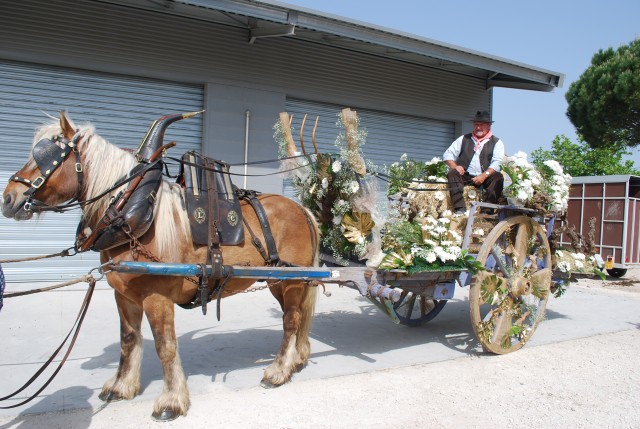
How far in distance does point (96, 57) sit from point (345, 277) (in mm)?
6273

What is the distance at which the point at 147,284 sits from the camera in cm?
376

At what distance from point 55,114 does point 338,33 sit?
4.95 meters

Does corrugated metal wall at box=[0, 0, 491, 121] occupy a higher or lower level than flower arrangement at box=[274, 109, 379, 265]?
higher

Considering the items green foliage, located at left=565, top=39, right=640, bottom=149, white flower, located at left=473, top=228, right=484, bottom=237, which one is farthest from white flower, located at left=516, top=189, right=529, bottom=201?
green foliage, located at left=565, top=39, right=640, bottom=149

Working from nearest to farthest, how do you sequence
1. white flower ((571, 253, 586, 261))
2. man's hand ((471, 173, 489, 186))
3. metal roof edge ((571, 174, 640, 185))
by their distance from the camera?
man's hand ((471, 173, 489, 186)) → white flower ((571, 253, 586, 261)) → metal roof edge ((571, 174, 640, 185))

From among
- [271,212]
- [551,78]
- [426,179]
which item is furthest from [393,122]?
[271,212]

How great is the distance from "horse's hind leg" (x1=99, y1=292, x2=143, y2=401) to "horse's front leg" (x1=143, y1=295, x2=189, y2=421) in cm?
41

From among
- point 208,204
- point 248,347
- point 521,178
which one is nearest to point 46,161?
point 208,204

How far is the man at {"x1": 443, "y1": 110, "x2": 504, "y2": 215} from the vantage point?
559 cm

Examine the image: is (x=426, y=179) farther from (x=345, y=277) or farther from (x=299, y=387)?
(x=299, y=387)

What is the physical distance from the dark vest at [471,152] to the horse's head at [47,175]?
417 cm

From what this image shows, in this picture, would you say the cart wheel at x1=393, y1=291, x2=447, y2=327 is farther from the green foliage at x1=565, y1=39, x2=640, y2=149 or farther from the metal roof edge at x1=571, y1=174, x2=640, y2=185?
the green foliage at x1=565, y1=39, x2=640, y2=149

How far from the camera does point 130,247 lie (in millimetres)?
3717

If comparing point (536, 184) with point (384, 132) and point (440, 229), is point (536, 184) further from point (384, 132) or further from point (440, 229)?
point (384, 132)
